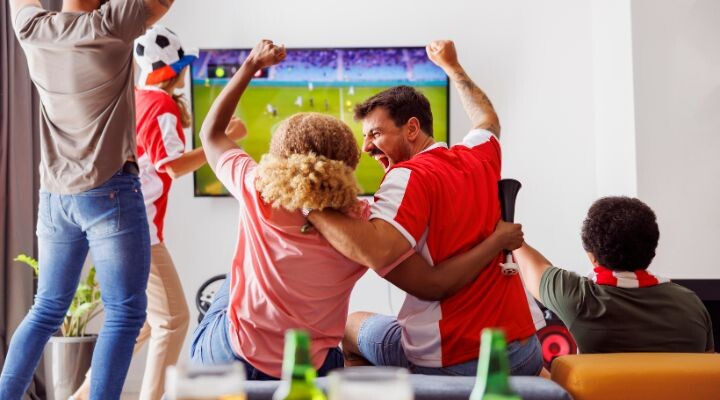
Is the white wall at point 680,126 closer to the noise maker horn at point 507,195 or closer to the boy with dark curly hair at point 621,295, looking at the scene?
the boy with dark curly hair at point 621,295

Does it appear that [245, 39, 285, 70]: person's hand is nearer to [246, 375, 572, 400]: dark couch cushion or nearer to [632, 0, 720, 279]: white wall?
Result: [246, 375, 572, 400]: dark couch cushion

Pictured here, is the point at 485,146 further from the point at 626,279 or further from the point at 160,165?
the point at 160,165

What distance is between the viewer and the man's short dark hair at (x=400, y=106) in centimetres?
199

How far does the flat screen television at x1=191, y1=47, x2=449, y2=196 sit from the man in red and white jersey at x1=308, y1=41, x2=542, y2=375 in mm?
2354

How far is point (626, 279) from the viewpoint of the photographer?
70.1 inches

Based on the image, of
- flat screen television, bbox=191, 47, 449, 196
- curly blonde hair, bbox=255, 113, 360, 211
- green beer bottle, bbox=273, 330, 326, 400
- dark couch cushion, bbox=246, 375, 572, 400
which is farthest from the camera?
flat screen television, bbox=191, 47, 449, 196

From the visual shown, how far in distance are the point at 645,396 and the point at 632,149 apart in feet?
8.68

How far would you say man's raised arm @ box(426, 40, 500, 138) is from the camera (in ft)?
6.89

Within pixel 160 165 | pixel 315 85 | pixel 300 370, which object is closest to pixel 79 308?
pixel 160 165

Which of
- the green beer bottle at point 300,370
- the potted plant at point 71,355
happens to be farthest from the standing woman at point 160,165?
the green beer bottle at point 300,370

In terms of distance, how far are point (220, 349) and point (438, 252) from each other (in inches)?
21.0

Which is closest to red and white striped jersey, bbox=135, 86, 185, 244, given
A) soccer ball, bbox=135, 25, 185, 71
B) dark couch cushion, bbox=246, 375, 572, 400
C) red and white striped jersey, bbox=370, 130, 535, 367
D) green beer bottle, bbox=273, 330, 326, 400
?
soccer ball, bbox=135, 25, 185, 71

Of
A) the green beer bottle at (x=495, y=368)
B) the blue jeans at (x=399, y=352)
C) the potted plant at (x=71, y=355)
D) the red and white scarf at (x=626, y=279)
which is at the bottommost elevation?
the potted plant at (x=71, y=355)

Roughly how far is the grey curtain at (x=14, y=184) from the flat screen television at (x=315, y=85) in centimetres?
90
